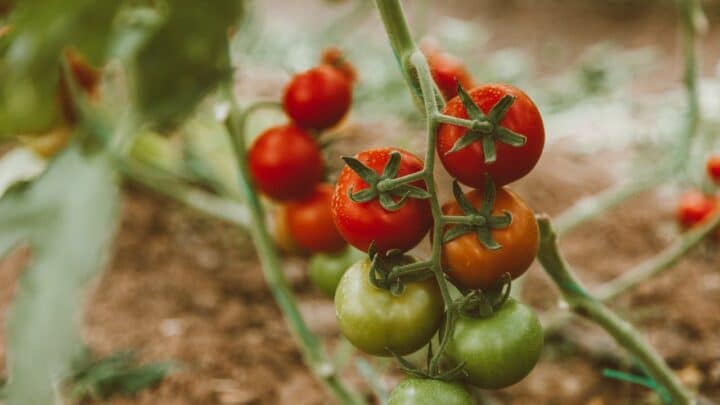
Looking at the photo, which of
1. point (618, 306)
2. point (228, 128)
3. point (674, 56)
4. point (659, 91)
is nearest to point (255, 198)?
point (228, 128)

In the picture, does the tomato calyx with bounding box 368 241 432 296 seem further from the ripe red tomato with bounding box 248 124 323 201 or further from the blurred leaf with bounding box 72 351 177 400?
the blurred leaf with bounding box 72 351 177 400

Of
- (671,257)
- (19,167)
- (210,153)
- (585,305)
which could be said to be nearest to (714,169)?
(671,257)

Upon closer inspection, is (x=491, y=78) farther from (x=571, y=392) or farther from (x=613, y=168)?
(x=571, y=392)

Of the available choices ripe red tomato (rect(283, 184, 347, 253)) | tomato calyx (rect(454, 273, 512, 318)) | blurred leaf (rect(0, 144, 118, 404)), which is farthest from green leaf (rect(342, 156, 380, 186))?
blurred leaf (rect(0, 144, 118, 404))

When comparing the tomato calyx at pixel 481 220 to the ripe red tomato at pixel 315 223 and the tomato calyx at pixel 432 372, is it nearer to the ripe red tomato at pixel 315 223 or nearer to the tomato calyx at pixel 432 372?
the tomato calyx at pixel 432 372

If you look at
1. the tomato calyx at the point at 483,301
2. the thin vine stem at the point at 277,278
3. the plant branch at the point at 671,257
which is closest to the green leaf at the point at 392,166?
the tomato calyx at the point at 483,301
